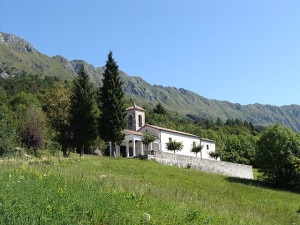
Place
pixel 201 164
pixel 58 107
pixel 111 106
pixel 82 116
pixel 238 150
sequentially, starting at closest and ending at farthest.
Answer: pixel 82 116 < pixel 111 106 < pixel 201 164 < pixel 58 107 < pixel 238 150

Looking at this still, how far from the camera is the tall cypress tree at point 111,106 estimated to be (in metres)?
49.2

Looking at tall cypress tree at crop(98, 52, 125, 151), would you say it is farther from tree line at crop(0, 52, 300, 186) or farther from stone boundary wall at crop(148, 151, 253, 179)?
stone boundary wall at crop(148, 151, 253, 179)

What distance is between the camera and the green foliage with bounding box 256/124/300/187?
4512 centimetres

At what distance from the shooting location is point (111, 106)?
5003cm

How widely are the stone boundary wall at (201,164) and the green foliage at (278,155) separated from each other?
8.55 metres

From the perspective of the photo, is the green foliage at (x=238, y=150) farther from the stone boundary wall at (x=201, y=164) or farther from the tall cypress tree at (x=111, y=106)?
the tall cypress tree at (x=111, y=106)

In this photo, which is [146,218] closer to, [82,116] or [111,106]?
[82,116]

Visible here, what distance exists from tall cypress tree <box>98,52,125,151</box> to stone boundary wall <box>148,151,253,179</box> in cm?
539

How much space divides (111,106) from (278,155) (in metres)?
21.3

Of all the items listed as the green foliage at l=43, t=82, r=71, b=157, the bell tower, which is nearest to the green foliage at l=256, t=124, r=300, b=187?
the bell tower

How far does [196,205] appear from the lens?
1338cm

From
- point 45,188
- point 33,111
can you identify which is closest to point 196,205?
point 45,188

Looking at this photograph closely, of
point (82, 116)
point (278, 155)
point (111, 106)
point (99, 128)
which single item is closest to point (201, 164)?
point (278, 155)

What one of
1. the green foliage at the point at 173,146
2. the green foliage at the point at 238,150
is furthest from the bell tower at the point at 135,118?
the green foliage at the point at 238,150
